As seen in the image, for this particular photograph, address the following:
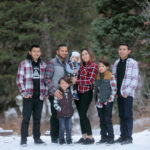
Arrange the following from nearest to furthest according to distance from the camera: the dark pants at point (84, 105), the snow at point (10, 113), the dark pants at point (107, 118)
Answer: the dark pants at point (107, 118), the dark pants at point (84, 105), the snow at point (10, 113)

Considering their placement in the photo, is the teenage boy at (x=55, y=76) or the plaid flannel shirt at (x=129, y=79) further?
the teenage boy at (x=55, y=76)

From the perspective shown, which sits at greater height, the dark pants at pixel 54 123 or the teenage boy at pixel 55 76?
the teenage boy at pixel 55 76

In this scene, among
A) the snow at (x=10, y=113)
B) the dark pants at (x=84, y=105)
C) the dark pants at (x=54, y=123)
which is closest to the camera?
the dark pants at (x=84, y=105)

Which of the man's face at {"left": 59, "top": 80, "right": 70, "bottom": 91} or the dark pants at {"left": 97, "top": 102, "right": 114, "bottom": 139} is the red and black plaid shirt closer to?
the man's face at {"left": 59, "top": 80, "right": 70, "bottom": 91}

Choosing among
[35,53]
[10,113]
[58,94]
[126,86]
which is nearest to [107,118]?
[126,86]

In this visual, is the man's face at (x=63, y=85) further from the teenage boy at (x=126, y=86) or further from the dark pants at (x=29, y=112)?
the teenage boy at (x=126, y=86)

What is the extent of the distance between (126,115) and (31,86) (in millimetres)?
2148

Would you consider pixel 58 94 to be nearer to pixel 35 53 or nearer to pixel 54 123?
pixel 54 123

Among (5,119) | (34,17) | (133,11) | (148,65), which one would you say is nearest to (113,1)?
(133,11)

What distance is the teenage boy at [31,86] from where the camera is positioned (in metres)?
6.25

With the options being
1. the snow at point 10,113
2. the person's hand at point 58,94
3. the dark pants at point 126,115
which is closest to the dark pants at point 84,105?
the person's hand at point 58,94

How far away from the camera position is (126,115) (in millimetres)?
6188

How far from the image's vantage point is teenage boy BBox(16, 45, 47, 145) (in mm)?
6254

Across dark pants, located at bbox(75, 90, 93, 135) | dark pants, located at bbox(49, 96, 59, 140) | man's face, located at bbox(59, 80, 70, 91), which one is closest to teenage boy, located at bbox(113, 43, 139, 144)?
dark pants, located at bbox(75, 90, 93, 135)
